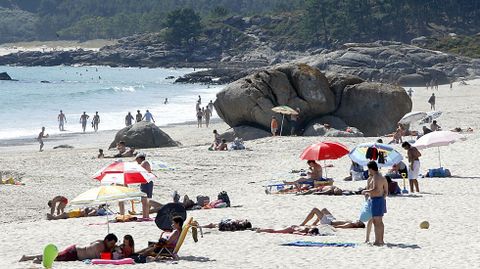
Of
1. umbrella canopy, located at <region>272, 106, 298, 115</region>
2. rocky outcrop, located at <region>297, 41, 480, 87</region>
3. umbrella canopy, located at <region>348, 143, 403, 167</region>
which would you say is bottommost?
umbrella canopy, located at <region>348, 143, 403, 167</region>

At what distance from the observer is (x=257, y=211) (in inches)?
701

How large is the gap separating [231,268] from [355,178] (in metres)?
9.59

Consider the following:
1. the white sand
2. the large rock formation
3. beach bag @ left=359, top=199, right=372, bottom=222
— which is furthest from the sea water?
beach bag @ left=359, top=199, right=372, bottom=222

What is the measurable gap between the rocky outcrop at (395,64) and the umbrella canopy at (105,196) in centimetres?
5720

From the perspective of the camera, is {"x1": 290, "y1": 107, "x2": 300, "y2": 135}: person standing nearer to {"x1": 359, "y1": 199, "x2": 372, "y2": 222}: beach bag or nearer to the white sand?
the white sand

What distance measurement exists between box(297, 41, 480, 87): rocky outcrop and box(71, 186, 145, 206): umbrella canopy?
188ft

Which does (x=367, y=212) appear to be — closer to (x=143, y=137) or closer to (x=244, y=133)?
(x=143, y=137)

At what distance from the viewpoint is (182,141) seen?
36062mm

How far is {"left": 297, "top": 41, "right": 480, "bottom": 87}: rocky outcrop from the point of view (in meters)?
74.2

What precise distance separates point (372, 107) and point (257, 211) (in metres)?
15.8

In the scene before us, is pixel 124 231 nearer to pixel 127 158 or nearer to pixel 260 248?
pixel 260 248

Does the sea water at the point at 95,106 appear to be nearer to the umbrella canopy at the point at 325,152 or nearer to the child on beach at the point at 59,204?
the child on beach at the point at 59,204

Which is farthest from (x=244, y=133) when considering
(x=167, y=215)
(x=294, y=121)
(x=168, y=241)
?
(x=168, y=241)

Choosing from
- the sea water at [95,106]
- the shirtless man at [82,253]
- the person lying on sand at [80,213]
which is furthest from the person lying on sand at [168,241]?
the sea water at [95,106]
